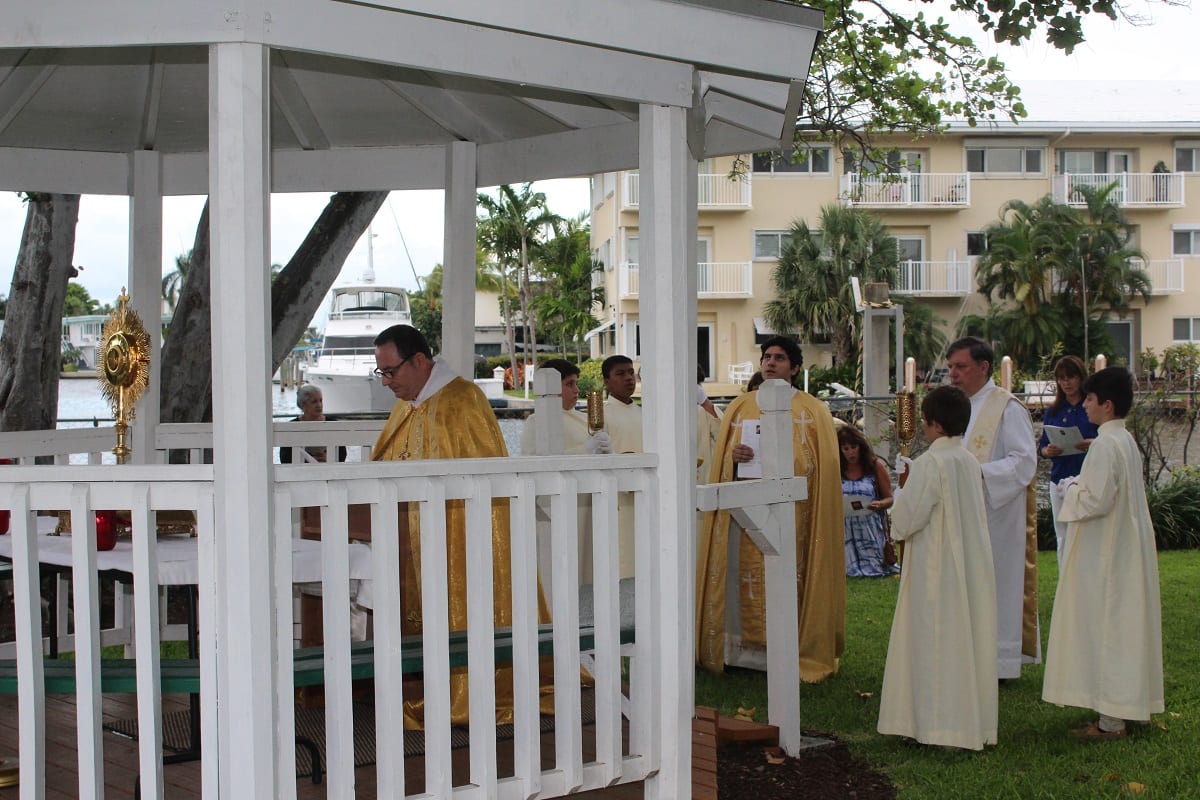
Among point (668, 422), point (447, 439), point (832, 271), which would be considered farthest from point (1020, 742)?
point (832, 271)

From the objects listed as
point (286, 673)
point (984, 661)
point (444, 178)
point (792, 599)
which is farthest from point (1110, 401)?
point (286, 673)

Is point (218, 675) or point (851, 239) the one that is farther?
point (851, 239)

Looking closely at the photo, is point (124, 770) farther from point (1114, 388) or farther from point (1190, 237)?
point (1190, 237)

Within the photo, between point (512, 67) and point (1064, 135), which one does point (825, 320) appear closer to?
point (1064, 135)

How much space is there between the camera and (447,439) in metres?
5.49

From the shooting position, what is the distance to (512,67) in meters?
4.14

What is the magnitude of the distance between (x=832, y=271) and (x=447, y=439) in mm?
35250

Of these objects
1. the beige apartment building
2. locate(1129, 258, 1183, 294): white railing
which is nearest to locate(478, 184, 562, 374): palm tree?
the beige apartment building

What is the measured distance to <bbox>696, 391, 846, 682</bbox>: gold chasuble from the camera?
25.9 feet

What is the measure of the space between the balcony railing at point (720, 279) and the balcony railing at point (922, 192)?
13.0 ft

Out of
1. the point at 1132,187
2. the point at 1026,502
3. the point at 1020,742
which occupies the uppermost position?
the point at 1132,187

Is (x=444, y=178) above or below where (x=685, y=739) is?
above

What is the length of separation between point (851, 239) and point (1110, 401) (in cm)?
3430

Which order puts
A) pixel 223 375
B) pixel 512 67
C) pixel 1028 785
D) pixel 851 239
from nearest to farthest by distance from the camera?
1. pixel 223 375
2. pixel 512 67
3. pixel 1028 785
4. pixel 851 239
